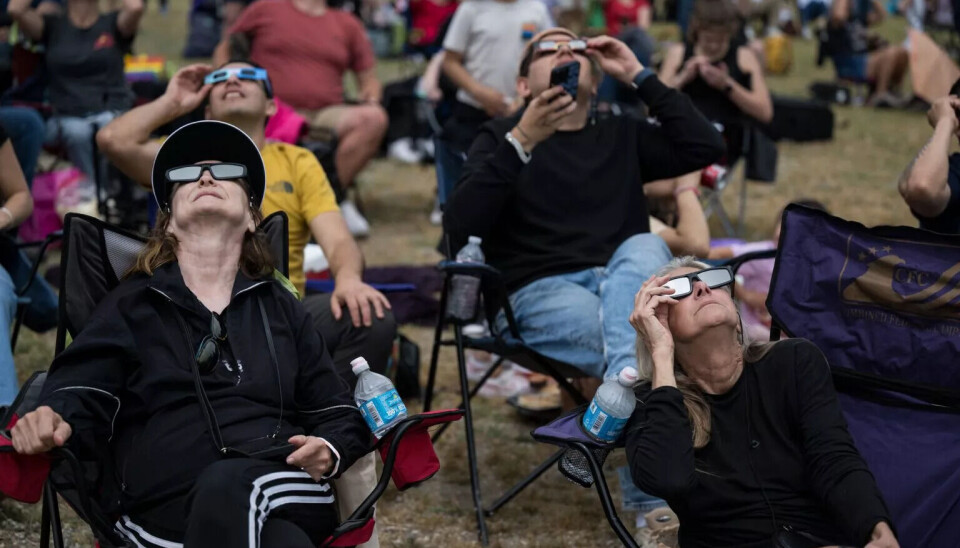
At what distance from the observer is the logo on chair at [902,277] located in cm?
313

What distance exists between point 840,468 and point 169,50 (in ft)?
48.2

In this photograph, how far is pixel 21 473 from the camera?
2682 millimetres

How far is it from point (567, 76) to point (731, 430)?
1.60 metres

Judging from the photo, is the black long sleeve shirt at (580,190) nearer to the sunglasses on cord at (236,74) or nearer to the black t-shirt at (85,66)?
the sunglasses on cord at (236,74)

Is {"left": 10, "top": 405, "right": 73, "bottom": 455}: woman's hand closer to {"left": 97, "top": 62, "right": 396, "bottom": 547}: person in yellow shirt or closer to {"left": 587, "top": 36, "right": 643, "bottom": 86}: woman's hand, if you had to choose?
{"left": 97, "top": 62, "right": 396, "bottom": 547}: person in yellow shirt

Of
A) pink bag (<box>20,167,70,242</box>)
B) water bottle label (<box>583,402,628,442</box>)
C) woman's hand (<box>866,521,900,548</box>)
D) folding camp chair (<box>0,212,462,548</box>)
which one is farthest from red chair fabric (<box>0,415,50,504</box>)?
pink bag (<box>20,167,70,242</box>)

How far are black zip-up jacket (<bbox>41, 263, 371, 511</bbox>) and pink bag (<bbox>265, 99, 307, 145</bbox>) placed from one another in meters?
2.58

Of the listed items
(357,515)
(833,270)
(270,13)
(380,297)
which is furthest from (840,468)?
(270,13)

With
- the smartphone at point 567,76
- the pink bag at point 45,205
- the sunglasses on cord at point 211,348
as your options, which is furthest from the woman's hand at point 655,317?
the pink bag at point 45,205

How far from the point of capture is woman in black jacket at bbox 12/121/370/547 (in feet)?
8.63

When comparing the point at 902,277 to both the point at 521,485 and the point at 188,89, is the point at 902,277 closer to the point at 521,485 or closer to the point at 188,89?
the point at 521,485

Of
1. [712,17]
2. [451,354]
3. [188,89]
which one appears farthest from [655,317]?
[712,17]

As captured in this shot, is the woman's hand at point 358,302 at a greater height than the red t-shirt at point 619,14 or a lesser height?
greater

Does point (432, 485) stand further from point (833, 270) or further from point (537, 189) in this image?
point (833, 270)
